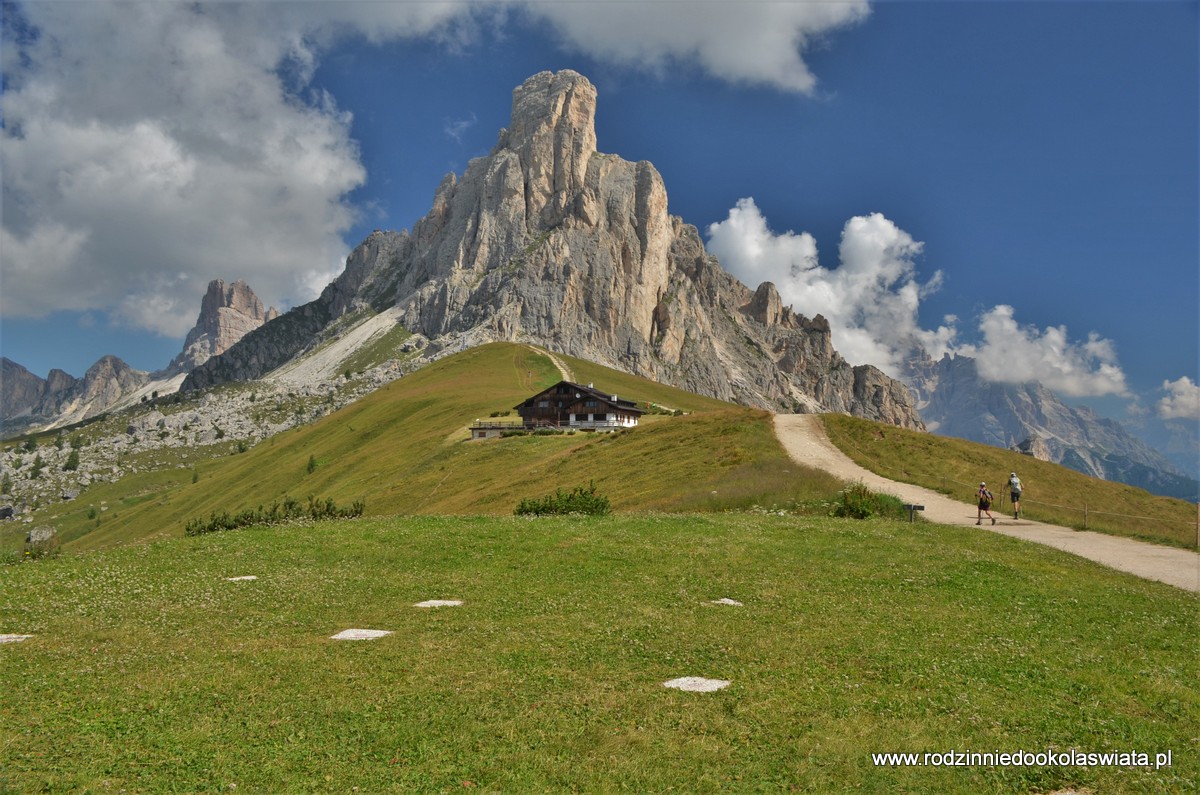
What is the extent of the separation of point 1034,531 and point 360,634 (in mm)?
34321

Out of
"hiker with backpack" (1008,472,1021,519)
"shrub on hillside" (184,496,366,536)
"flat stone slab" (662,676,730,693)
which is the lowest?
"flat stone slab" (662,676,730,693)

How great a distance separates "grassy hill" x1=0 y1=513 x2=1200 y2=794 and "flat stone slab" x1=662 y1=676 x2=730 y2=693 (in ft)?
0.80

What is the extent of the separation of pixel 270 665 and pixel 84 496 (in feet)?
781

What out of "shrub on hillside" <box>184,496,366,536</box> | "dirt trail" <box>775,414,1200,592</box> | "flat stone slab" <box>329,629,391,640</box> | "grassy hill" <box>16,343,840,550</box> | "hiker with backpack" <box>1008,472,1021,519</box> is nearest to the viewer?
"flat stone slab" <box>329,629,391,640</box>

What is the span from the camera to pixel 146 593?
64.1 feet

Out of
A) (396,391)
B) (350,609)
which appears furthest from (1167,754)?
(396,391)

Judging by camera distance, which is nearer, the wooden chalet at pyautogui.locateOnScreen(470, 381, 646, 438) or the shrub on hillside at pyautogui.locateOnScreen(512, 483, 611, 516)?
the shrub on hillside at pyautogui.locateOnScreen(512, 483, 611, 516)

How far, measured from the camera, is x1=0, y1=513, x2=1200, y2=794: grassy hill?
9305 millimetres

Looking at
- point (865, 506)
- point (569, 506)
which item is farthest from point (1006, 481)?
point (569, 506)

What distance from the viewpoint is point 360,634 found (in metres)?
15.7

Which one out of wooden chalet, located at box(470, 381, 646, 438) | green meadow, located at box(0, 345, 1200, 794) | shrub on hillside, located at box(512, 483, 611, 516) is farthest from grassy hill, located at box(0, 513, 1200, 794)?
wooden chalet, located at box(470, 381, 646, 438)

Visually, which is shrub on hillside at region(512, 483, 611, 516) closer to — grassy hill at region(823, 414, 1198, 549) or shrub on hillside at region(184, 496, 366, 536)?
shrub on hillside at region(184, 496, 366, 536)

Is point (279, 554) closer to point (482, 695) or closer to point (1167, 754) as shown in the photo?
point (482, 695)

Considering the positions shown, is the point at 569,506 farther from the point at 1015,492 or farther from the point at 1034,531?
the point at 1015,492
